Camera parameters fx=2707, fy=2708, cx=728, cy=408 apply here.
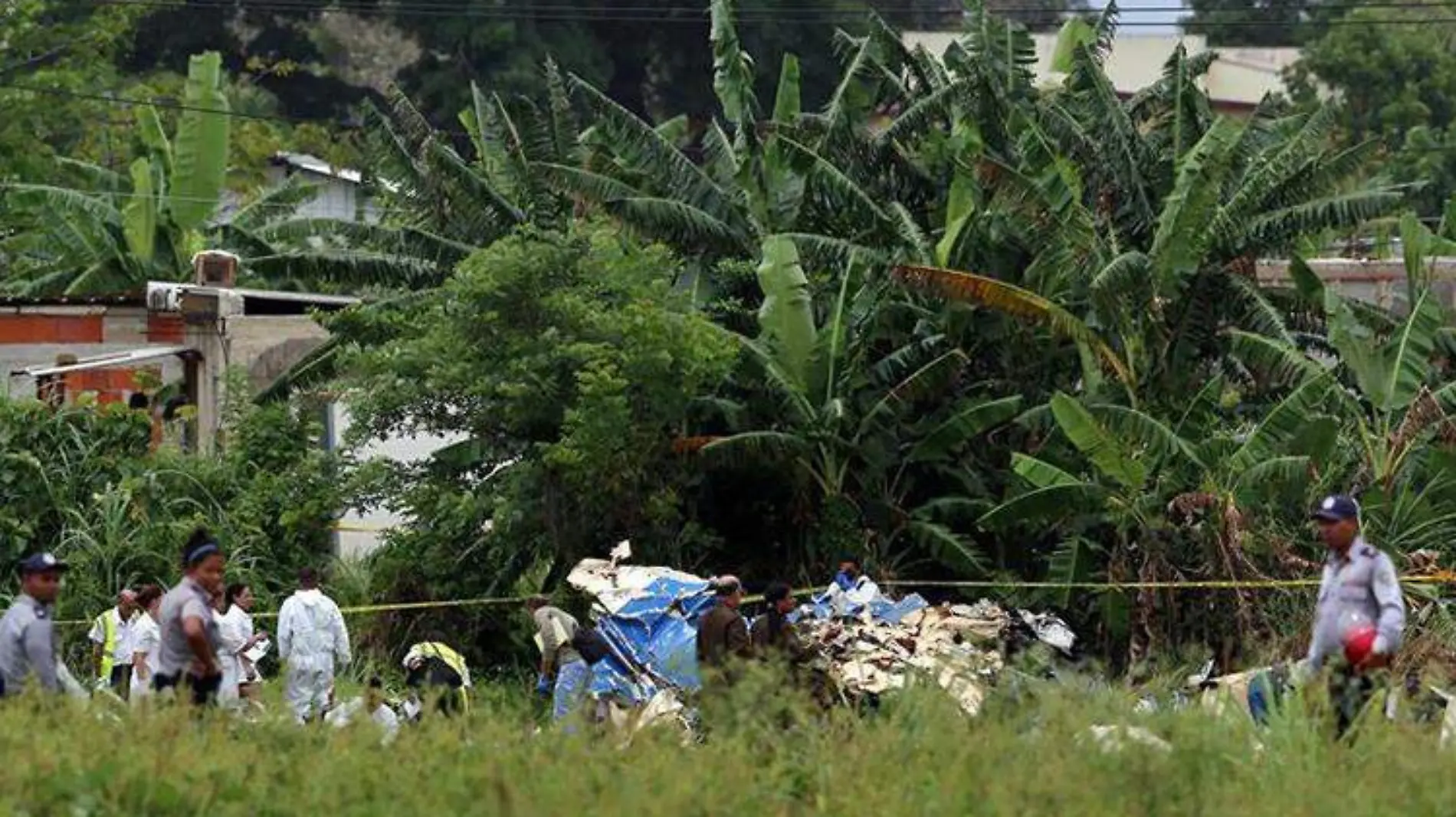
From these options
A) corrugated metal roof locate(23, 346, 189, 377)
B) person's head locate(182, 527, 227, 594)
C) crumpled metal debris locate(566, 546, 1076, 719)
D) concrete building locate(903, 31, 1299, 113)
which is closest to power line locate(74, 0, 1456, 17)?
concrete building locate(903, 31, 1299, 113)

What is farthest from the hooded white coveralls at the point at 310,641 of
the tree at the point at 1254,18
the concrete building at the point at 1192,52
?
the tree at the point at 1254,18

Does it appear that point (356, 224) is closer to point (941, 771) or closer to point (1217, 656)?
point (1217, 656)

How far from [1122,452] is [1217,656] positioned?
1.84 m

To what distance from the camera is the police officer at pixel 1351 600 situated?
12.7 meters

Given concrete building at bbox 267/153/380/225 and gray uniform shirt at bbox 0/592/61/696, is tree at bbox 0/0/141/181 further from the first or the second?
gray uniform shirt at bbox 0/592/61/696

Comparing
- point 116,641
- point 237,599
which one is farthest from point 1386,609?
point 116,641

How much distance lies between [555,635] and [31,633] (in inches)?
306

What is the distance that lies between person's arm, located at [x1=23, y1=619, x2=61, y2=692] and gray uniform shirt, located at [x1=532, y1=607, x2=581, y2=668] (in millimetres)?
7557

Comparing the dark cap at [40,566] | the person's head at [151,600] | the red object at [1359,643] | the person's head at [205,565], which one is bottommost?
the person's head at [151,600]

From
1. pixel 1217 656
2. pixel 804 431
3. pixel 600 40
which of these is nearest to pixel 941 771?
pixel 1217 656

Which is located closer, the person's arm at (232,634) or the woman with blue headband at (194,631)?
the woman with blue headband at (194,631)

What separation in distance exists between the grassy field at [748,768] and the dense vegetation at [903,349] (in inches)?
470

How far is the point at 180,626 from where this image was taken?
45.5 ft

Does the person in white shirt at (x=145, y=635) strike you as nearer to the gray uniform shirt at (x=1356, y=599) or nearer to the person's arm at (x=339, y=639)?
the person's arm at (x=339, y=639)
